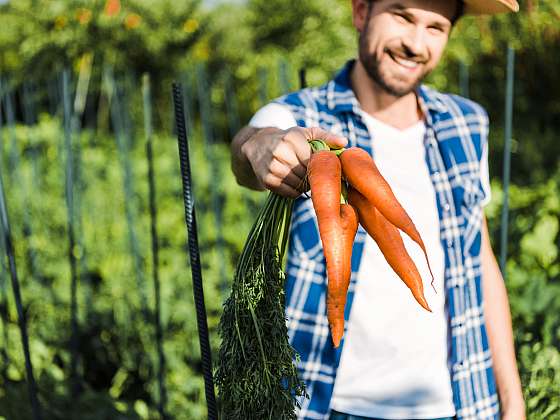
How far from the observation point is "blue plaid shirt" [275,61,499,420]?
1424 mm

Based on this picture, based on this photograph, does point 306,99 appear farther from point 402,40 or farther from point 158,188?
point 158,188

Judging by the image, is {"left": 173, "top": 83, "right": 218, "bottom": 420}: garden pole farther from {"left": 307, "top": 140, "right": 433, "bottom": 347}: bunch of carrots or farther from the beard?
the beard

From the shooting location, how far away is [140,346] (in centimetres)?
312

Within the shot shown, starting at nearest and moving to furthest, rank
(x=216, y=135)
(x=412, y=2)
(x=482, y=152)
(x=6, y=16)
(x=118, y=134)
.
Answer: (x=412, y=2)
(x=482, y=152)
(x=118, y=134)
(x=216, y=135)
(x=6, y=16)

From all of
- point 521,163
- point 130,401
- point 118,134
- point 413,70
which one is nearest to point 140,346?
point 130,401

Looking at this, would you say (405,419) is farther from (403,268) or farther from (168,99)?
(168,99)

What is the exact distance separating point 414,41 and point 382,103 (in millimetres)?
138

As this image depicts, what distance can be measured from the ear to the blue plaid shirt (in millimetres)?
96

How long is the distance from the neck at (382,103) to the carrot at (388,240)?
0.42 metres

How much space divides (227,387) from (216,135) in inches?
304

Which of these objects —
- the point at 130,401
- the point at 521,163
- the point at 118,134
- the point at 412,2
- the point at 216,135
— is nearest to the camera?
the point at 412,2

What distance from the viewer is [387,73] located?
4.80 ft

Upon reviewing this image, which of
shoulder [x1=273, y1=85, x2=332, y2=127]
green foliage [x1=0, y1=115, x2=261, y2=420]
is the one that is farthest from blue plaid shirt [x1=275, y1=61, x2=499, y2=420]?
green foliage [x1=0, y1=115, x2=261, y2=420]

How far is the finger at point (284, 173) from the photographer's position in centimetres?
105
